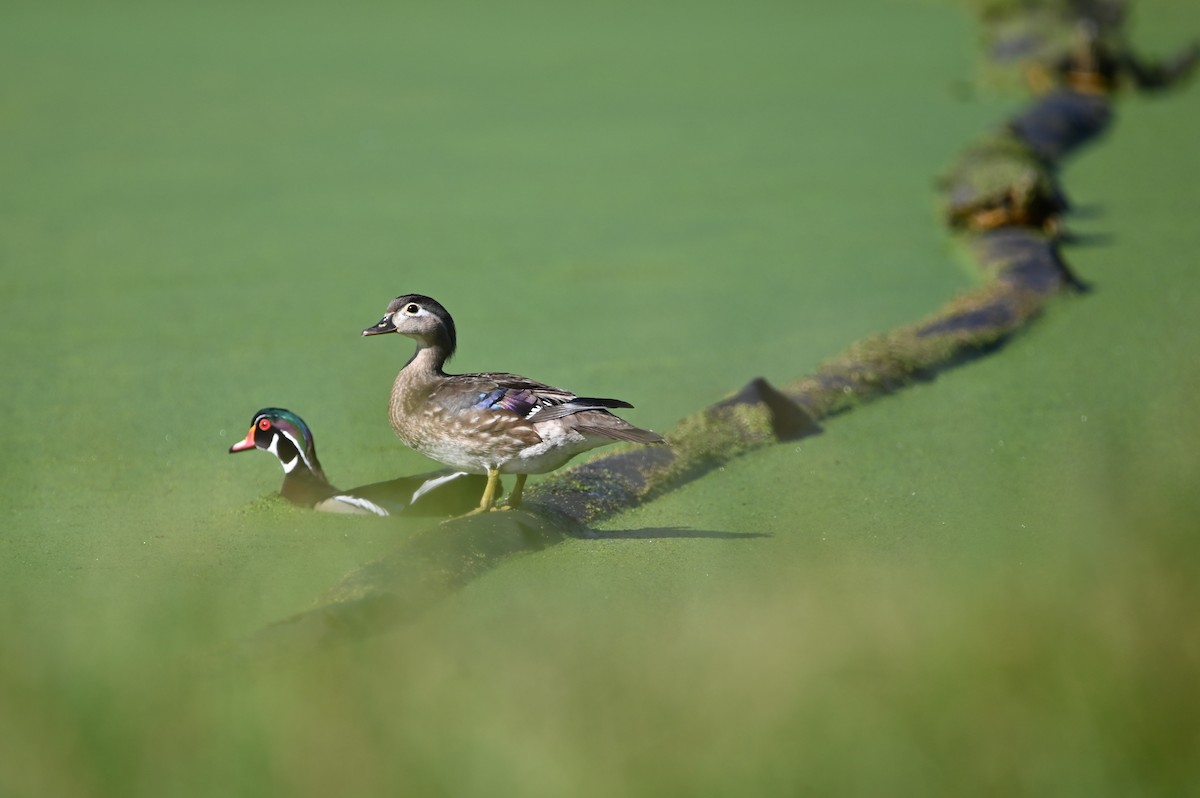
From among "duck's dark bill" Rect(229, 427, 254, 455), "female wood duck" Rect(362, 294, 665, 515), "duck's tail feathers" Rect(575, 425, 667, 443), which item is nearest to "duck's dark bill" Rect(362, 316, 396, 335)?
"female wood duck" Rect(362, 294, 665, 515)

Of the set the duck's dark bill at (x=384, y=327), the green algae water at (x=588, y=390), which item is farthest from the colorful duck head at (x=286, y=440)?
the duck's dark bill at (x=384, y=327)

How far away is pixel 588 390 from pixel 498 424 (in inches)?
44.0

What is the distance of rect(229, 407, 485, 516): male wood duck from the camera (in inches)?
131

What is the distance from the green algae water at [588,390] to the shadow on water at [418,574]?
0.12 feet

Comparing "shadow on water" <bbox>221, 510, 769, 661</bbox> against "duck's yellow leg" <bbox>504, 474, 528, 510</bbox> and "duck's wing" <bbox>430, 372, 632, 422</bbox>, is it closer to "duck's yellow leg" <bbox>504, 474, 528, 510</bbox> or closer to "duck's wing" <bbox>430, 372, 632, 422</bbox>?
"duck's yellow leg" <bbox>504, 474, 528, 510</bbox>

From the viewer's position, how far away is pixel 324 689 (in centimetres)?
195

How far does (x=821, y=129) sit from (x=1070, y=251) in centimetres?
185

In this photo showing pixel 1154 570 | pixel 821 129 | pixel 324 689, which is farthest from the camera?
pixel 821 129

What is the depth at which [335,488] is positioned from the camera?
3469 millimetres

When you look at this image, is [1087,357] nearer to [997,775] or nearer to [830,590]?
[830,590]

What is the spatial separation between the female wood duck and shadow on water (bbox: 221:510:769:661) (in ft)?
0.43

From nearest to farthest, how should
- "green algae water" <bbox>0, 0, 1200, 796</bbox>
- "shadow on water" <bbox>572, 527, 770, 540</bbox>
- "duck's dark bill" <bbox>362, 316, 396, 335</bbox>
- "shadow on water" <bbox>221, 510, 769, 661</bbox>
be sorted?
1. "green algae water" <bbox>0, 0, 1200, 796</bbox>
2. "shadow on water" <bbox>221, 510, 769, 661</bbox>
3. "shadow on water" <bbox>572, 527, 770, 540</bbox>
4. "duck's dark bill" <bbox>362, 316, 396, 335</bbox>

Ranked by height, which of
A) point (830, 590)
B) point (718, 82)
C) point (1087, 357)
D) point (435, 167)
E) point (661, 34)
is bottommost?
point (830, 590)

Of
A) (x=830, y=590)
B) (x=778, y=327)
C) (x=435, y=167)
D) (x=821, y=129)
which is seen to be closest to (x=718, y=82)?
(x=821, y=129)
